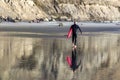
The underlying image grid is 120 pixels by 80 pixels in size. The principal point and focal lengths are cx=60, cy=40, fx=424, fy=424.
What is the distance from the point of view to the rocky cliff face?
9038 cm

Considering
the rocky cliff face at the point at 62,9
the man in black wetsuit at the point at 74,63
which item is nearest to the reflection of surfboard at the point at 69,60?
the man in black wetsuit at the point at 74,63

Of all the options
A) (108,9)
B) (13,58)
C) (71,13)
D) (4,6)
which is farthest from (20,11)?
(13,58)

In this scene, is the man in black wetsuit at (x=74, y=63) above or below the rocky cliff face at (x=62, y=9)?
above

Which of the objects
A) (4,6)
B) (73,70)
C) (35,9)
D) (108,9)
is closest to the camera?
(73,70)

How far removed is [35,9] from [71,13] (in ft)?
41.9

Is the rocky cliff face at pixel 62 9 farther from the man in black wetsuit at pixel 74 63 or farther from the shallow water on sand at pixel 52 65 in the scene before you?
the man in black wetsuit at pixel 74 63

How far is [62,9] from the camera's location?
10750cm

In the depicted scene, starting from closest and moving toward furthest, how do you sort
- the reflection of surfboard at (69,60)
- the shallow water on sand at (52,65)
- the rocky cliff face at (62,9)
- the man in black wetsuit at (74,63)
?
the shallow water on sand at (52,65) → the man in black wetsuit at (74,63) → the reflection of surfboard at (69,60) → the rocky cliff face at (62,9)

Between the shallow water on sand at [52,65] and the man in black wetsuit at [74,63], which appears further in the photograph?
the man in black wetsuit at [74,63]

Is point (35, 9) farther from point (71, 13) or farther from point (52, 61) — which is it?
point (52, 61)

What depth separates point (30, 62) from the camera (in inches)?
734

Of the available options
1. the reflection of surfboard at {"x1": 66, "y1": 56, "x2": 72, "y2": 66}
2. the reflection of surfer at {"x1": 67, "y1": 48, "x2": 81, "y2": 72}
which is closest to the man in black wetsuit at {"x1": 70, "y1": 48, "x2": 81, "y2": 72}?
the reflection of surfer at {"x1": 67, "y1": 48, "x2": 81, "y2": 72}

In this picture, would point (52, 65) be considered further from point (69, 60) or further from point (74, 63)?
point (69, 60)

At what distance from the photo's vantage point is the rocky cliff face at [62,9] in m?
90.4
